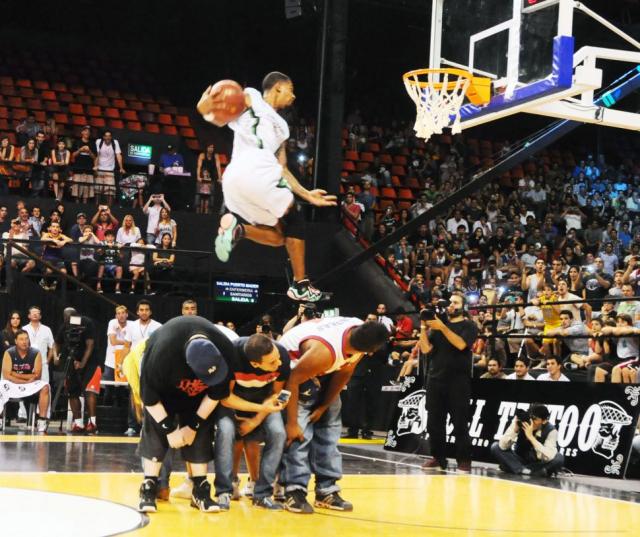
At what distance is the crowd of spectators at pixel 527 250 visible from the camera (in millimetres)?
12781

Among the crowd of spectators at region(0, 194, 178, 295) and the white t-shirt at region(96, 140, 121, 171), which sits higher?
the white t-shirt at region(96, 140, 121, 171)

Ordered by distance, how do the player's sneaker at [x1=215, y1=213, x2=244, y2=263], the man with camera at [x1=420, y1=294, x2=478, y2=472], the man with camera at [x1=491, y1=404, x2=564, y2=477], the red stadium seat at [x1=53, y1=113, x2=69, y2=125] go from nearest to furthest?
the player's sneaker at [x1=215, y1=213, x2=244, y2=263] < the man with camera at [x1=491, y1=404, x2=564, y2=477] < the man with camera at [x1=420, y1=294, x2=478, y2=472] < the red stadium seat at [x1=53, y1=113, x2=69, y2=125]

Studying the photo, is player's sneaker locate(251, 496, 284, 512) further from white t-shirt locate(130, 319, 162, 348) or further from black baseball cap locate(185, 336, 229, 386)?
white t-shirt locate(130, 319, 162, 348)

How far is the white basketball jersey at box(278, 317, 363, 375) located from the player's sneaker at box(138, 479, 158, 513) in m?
1.29

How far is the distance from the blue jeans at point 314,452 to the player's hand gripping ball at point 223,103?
2194 millimetres

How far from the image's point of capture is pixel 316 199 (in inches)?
251

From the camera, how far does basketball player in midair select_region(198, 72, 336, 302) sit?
6.14 meters

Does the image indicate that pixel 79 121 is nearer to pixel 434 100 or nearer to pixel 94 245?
pixel 94 245

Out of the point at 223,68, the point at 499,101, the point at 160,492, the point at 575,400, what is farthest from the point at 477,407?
the point at 223,68

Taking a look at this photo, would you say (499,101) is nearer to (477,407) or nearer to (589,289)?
(477,407)

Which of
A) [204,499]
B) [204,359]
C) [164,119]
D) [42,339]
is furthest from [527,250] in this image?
[204,359]

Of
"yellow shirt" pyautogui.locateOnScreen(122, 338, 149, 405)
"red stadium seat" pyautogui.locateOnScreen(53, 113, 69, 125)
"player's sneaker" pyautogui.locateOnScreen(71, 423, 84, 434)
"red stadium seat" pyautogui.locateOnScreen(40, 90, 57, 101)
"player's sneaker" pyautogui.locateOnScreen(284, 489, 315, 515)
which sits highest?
"red stadium seat" pyautogui.locateOnScreen(40, 90, 57, 101)

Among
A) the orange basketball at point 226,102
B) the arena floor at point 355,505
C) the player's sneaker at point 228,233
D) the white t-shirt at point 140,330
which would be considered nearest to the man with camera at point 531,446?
the arena floor at point 355,505

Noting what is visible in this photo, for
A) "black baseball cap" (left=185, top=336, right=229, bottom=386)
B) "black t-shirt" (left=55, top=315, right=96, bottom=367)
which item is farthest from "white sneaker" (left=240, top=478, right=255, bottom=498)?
"black t-shirt" (left=55, top=315, right=96, bottom=367)
